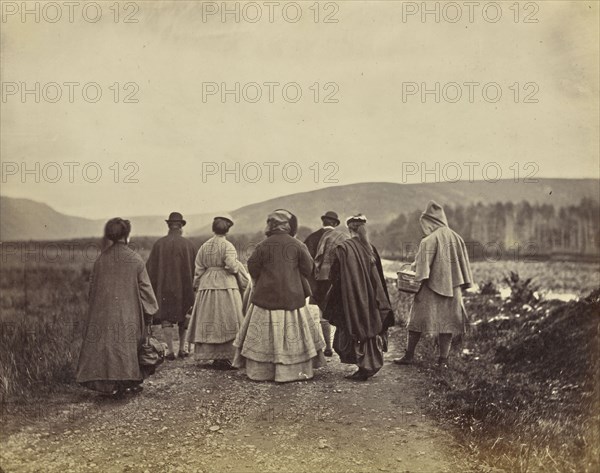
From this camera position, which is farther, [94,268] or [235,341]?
[235,341]

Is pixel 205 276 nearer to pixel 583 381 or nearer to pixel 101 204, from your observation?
pixel 101 204

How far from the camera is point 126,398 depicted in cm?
A: 432

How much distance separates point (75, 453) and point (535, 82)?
4.28m

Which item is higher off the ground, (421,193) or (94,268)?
(421,193)

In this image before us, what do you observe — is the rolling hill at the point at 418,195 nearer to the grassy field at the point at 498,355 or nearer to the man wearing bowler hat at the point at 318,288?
the man wearing bowler hat at the point at 318,288

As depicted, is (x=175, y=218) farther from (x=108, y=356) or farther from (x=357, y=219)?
(x=357, y=219)

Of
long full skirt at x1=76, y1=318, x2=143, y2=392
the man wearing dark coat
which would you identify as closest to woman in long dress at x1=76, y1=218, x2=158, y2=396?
long full skirt at x1=76, y1=318, x2=143, y2=392

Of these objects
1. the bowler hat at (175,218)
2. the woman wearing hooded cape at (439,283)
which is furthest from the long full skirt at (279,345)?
the bowler hat at (175,218)

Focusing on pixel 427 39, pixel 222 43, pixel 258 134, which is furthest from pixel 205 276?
pixel 427 39

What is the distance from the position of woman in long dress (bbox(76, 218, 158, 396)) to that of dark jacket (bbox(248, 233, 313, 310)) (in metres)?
0.99

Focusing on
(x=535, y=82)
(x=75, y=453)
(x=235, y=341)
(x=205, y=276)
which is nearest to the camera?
(x=75, y=453)

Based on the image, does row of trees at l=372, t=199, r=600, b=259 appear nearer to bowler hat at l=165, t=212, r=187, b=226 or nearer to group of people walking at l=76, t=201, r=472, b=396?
group of people walking at l=76, t=201, r=472, b=396

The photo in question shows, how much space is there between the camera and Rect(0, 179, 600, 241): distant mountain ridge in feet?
14.1

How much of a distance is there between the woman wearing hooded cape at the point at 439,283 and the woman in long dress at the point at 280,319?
0.76m
